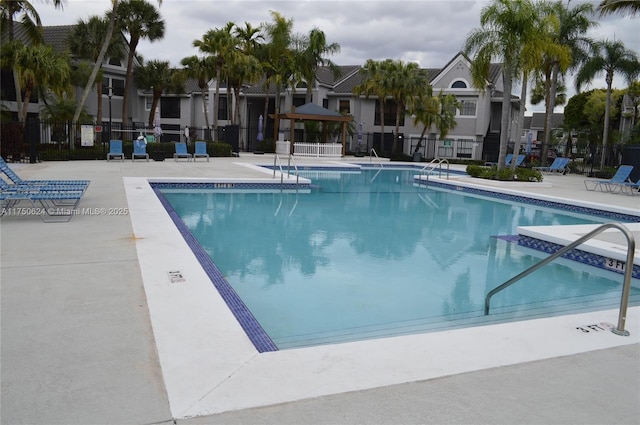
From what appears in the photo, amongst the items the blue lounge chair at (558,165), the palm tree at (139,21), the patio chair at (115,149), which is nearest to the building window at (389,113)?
the blue lounge chair at (558,165)

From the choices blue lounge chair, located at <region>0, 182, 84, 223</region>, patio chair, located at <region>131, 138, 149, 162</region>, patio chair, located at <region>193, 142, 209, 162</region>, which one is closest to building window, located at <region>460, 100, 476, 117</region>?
patio chair, located at <region>193, 142, 209, 162</region>

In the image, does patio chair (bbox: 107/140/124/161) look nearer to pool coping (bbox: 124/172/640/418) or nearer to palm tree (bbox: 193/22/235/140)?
palm tree (bbox: 193/22/235/140)

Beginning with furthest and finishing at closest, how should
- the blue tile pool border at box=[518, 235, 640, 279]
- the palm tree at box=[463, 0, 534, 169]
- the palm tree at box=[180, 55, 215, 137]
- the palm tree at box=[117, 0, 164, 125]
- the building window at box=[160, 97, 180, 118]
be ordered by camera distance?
the building window at box=[160, 97, 180, 118]
the palm tree at box=[180, 55, 215, 137]
the palm tree at box=[117, 0, 164, 125]
the palm tree at box=[463, 0, 534, 169]
the blue tile pool border at box=[518, 235, 640, 279]

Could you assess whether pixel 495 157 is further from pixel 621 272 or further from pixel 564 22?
pixel 621 272

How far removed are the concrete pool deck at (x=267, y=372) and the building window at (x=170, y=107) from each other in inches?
1505

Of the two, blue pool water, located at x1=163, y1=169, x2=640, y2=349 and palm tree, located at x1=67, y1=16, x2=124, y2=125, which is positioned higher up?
palm tree, located at x1=67, y1=16, x2=124, y2=125

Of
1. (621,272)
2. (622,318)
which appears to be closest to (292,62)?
(621,272)

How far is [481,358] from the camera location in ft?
12.1

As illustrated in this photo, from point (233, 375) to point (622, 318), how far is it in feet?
10.6

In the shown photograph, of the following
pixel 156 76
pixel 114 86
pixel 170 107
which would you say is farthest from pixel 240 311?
pixel 170 107

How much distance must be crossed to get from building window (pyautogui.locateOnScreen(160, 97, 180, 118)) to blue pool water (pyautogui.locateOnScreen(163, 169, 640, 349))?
96.0 feet

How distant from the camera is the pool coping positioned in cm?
308

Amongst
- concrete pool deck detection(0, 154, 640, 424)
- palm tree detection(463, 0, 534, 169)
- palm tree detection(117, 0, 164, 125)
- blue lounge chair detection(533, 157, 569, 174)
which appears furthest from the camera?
palm tree detection(117, 0, 164, 125)

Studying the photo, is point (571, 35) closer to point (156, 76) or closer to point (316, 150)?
point (316, 150)
